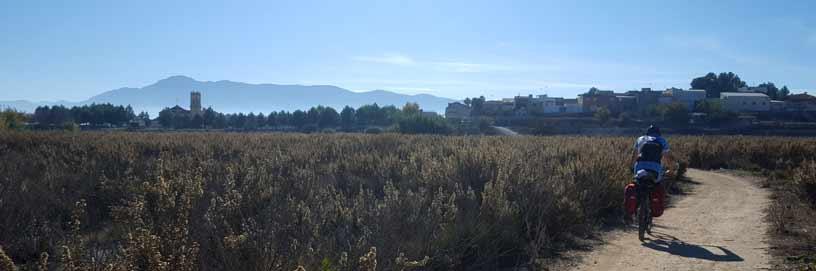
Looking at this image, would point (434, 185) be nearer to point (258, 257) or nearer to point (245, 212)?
point (245, 212)

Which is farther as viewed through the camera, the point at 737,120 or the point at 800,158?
the point at 737,120

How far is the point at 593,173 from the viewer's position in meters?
12.1

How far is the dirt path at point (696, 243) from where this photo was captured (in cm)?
752

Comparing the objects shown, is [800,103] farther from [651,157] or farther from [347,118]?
[651,157]

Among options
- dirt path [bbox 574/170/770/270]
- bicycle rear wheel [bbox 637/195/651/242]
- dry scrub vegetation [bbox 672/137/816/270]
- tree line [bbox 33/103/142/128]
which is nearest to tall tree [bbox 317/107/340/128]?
tree line [bbox 33/103/142/128]

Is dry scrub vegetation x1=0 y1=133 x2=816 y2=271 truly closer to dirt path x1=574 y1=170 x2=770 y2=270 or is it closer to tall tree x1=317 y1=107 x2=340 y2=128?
dirt path x1=574 y1=170 x2=770 y2=270

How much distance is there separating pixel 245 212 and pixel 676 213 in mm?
8987

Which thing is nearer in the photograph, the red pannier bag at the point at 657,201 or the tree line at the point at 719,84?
the red pannier bag at the point at 657,201

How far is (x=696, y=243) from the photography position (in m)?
8.85

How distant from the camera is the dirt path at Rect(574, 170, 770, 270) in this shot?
24.7 feet

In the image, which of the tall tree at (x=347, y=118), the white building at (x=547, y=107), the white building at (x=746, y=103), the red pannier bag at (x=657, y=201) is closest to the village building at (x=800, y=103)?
the white building at (x=746, y=103)

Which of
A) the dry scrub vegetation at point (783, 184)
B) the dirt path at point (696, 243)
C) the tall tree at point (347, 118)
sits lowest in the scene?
the dirt path at point (696, 243)

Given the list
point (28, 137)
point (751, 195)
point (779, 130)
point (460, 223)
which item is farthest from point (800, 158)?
point (779, 130)

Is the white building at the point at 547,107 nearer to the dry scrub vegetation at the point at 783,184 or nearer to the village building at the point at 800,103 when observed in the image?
the village building at the point at 800,103
